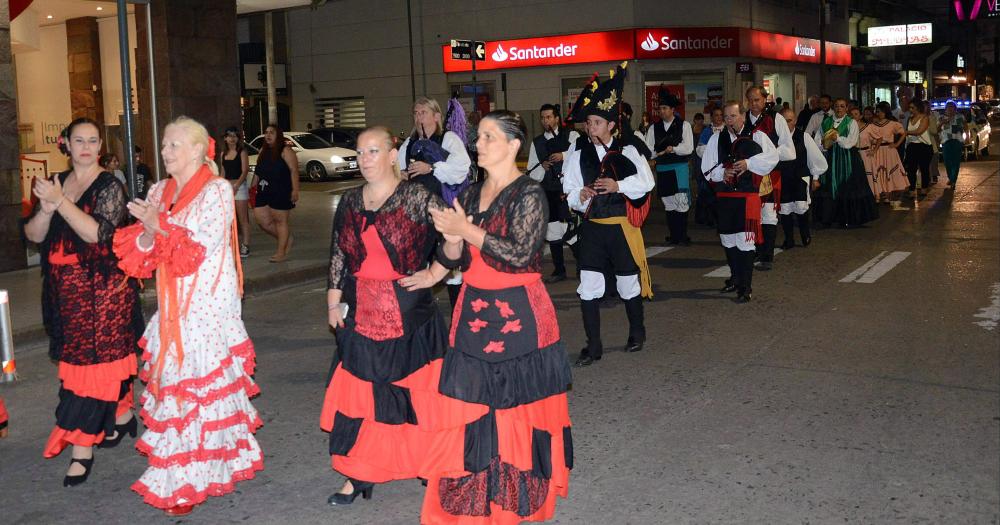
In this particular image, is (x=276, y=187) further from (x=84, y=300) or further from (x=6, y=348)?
(x=84, y=300)

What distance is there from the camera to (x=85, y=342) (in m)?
5.43

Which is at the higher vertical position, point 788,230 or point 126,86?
point 126,86

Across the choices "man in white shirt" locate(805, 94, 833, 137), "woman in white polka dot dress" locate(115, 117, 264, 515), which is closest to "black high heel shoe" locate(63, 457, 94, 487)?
"woman in white polka dot dress" locate(115, 117, 264, 515)

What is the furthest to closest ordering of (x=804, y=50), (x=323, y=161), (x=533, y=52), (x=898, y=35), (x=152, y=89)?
(x=898, y=35)
(x=804, y=50)
(x=533, y=52)
(x=323, y=161)
(x=152, y=89)

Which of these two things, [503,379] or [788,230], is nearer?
[503,379]

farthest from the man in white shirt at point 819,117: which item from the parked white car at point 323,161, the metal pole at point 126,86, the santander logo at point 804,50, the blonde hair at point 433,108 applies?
the santander logo at point 804,50

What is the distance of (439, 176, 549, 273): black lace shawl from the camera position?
14.3ft

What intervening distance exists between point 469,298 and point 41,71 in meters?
14.4

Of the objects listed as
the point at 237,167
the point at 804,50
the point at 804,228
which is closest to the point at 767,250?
the point at 804,228

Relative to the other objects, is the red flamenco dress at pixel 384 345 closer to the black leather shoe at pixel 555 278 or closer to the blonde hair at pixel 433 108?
the blonde hair at pixel 433 108

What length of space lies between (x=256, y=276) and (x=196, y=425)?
7.09m

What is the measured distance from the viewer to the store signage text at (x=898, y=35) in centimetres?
4744

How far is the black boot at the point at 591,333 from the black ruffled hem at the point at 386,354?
9.01 ft

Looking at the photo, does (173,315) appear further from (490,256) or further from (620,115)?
(620,115)
